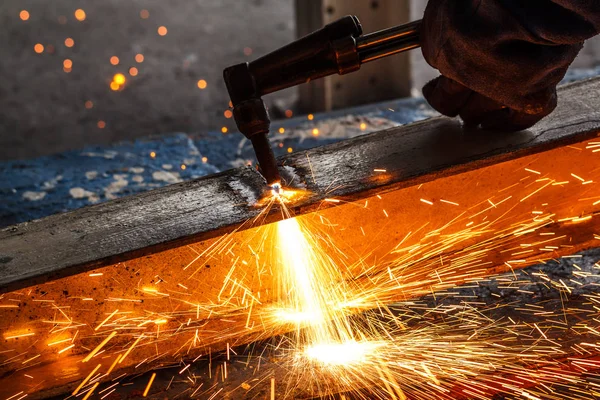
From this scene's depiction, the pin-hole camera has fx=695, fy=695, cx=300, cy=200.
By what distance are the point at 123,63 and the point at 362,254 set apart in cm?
428

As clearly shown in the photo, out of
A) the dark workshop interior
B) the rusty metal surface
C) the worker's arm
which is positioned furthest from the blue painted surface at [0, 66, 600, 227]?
the worker's arm

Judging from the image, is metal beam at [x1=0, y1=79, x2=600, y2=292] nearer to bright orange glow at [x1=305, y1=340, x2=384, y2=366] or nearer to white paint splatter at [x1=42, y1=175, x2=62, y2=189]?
bright orange glow at [x1=305, y1=340, x2=384, y2=366]

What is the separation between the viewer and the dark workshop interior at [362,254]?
75.9 inches

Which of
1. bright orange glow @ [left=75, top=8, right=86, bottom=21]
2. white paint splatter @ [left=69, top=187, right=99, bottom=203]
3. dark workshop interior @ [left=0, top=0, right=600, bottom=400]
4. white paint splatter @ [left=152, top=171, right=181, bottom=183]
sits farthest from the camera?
bright orange glow @ [left=75, top=8, right=86, bottom=21]

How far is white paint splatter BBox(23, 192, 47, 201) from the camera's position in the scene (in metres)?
3.05

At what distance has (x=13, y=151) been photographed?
4895 mm

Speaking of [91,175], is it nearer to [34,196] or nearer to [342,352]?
[34,196]

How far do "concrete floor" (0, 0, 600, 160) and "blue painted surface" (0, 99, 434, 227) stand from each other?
1301 millimetres

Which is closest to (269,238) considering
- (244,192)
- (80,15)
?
(244,192)

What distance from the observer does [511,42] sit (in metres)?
1.83

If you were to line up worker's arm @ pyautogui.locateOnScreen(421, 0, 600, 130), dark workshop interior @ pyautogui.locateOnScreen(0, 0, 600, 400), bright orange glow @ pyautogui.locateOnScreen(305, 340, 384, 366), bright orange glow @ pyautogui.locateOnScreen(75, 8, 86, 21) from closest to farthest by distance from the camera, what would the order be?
worker's arm @ pyautogui.locateOnScreen(421, 0, 600, 130), dark workshop interior @ pyautogui.locateOnScreen(0, 0, 600, 400), bright orange glow @ pyautogui.locateOnScreen(305, 340, 384, 366), bright orange glow @ pyautogui.locateOnScreen(75, 8, 86, 21)

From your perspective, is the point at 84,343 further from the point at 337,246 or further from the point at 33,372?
the point at 337,246

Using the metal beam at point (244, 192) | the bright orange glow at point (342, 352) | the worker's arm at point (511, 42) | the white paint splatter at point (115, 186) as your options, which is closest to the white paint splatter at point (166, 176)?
the white paint splatter at point (115, 186)

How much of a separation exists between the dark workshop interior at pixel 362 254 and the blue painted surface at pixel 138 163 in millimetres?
854
